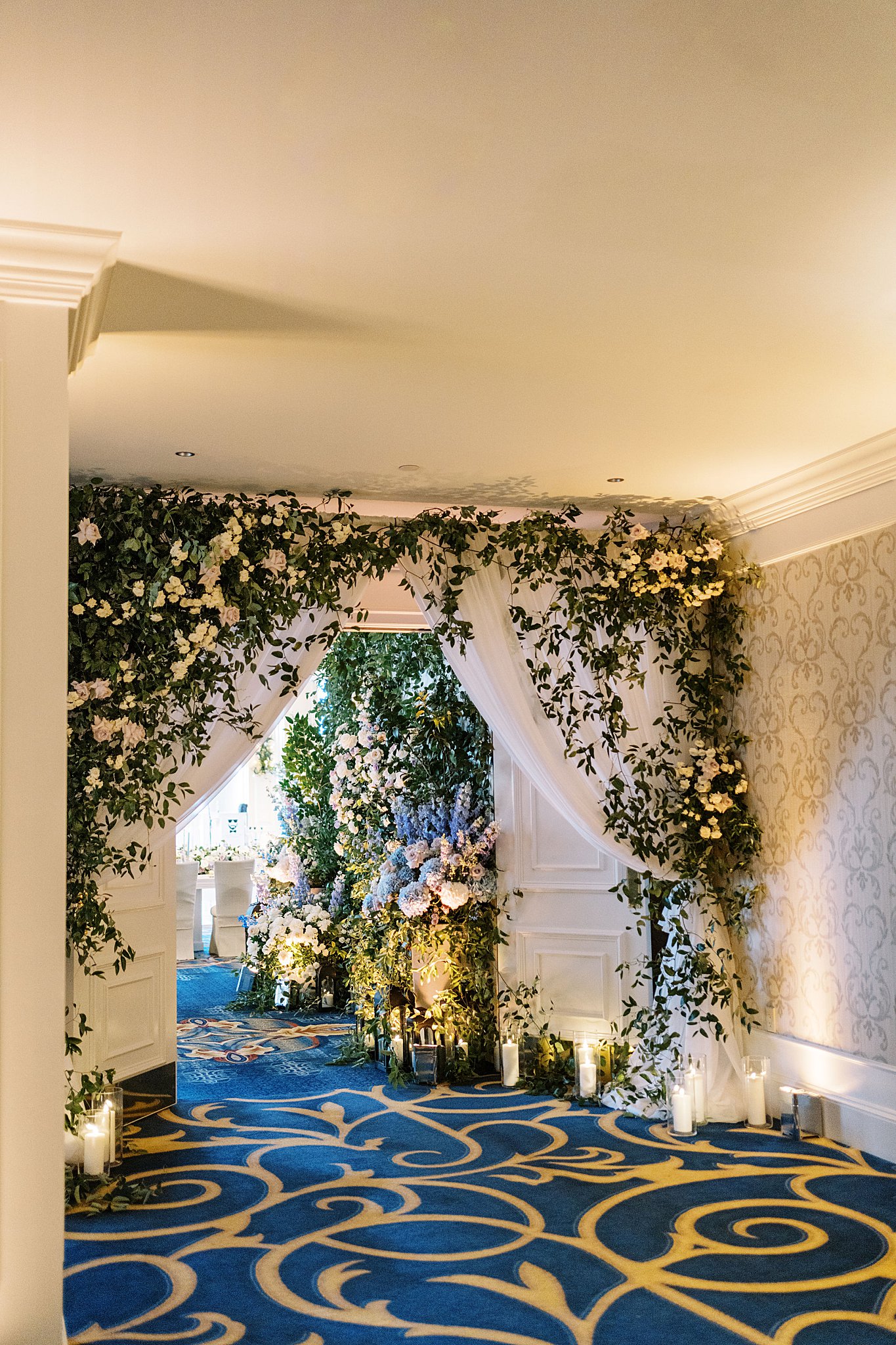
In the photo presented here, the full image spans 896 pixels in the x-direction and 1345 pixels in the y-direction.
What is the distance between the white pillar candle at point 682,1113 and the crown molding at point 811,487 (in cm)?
257

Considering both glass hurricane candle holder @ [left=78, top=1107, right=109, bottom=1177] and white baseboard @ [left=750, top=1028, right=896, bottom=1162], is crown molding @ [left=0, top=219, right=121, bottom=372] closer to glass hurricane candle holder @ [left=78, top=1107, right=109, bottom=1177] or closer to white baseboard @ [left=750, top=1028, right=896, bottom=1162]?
glass hurricane candle holder @ [left=78, top=1107, right=109, bottom=1177]

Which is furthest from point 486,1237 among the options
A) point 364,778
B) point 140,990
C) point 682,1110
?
point 364,778

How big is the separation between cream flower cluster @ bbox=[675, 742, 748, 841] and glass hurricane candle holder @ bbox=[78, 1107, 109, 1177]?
109 inches

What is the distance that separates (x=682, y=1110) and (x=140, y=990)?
8.08 ft

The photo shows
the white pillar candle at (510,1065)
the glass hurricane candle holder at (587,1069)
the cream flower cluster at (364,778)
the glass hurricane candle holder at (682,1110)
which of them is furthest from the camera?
the cream flower cluster at (364,778)

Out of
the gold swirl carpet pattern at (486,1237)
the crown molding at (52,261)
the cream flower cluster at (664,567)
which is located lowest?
the gold swirl carpet pattern at (486,1237)

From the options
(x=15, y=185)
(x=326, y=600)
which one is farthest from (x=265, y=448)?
(x=15, y=185)

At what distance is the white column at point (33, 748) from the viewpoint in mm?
2525

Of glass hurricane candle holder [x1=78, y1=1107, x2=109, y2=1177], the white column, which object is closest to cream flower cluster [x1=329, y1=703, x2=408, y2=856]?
glass hurricane candle holder [x1=78, y1=1107, x2=109, y2=1177]

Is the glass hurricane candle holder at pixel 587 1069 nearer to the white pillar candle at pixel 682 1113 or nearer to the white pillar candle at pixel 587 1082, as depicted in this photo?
the white pillar candle at pixel 587 1082

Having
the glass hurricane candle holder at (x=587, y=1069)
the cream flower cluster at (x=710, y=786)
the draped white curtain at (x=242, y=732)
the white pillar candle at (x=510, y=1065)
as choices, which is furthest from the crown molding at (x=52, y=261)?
the white pillar candle at (x=510, y=1065)

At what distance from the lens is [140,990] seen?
5.33 metres

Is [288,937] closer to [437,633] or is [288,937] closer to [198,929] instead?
[437,633]

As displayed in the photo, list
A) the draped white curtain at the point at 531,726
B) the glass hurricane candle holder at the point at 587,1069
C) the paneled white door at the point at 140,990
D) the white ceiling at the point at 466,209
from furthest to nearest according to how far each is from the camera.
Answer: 1. the glass hurricane candle holder at the point at 587,1069
2. the draped white curtain at the point at 531,726
3. the paneled white door at the point at 140,990
4. the white ceiling at the point at 466,209
